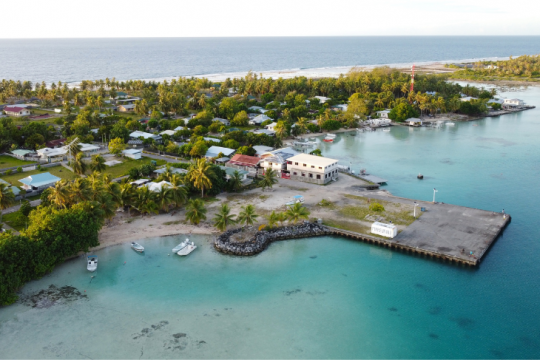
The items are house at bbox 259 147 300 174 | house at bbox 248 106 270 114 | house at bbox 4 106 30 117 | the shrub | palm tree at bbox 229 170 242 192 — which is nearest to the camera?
the shrub

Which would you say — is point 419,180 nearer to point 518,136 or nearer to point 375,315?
point 375,315

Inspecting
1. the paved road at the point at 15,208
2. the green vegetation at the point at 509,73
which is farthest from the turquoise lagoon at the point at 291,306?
the green vegetation at the point at 509,73

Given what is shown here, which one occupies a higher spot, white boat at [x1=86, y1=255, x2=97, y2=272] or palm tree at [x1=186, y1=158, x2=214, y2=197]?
palm tree at [x1=186, y1=158, x2=214, y2=197]

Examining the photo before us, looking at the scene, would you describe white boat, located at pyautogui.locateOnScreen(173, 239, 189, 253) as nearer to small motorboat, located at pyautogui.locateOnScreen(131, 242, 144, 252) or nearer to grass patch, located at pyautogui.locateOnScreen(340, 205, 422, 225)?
small motorboat, located at pyautogui.locateOnScreen(131, 242, 144, 252)

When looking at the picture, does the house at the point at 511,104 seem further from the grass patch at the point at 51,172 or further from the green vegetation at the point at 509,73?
the grass patch at the point at 51,172

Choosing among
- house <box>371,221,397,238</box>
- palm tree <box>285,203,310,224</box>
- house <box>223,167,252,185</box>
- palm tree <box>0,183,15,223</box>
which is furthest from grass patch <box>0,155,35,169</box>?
house <box>371,221,397,238</box>

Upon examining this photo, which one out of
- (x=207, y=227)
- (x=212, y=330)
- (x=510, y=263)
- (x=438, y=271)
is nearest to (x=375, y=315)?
(x=438, y=271)

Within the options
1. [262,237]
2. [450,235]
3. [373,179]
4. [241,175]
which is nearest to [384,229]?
[450,235]
